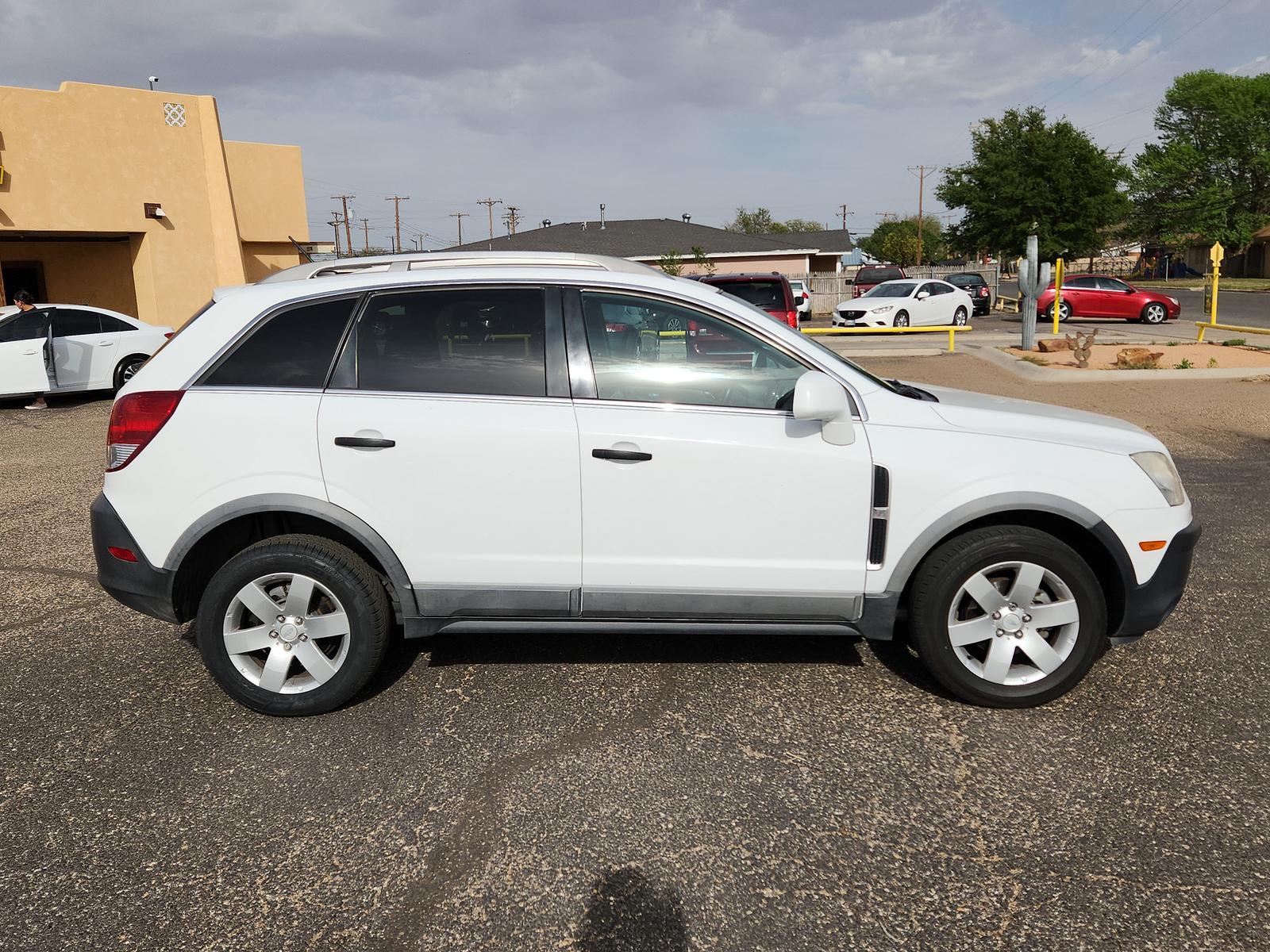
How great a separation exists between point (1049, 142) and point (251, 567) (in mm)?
54694

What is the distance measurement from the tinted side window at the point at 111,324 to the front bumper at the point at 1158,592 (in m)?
14.3

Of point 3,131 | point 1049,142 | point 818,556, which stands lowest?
point 818,556

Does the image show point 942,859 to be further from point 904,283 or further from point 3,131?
point 904,283

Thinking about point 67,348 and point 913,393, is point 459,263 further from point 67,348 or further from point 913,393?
point 67,348

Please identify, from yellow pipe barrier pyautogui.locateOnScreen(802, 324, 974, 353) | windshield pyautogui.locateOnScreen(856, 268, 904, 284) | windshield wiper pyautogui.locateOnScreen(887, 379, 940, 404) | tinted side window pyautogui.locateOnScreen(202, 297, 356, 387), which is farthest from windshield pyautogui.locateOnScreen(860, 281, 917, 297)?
tinted side window pyautogui.locateOnScreen(202, 297, 356, 387)

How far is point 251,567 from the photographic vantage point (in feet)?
12.0

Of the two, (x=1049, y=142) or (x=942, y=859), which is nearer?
(x=942, y=859)

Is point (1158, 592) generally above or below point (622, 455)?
below

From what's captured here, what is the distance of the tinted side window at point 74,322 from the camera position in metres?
13.3

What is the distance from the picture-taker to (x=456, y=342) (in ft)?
12.5

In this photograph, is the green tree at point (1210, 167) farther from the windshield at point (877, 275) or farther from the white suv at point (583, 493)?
the white suv at point (583, 493)

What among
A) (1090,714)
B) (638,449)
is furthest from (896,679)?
(638,449)

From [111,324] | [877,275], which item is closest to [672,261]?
[877,275]

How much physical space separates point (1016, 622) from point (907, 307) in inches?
975
